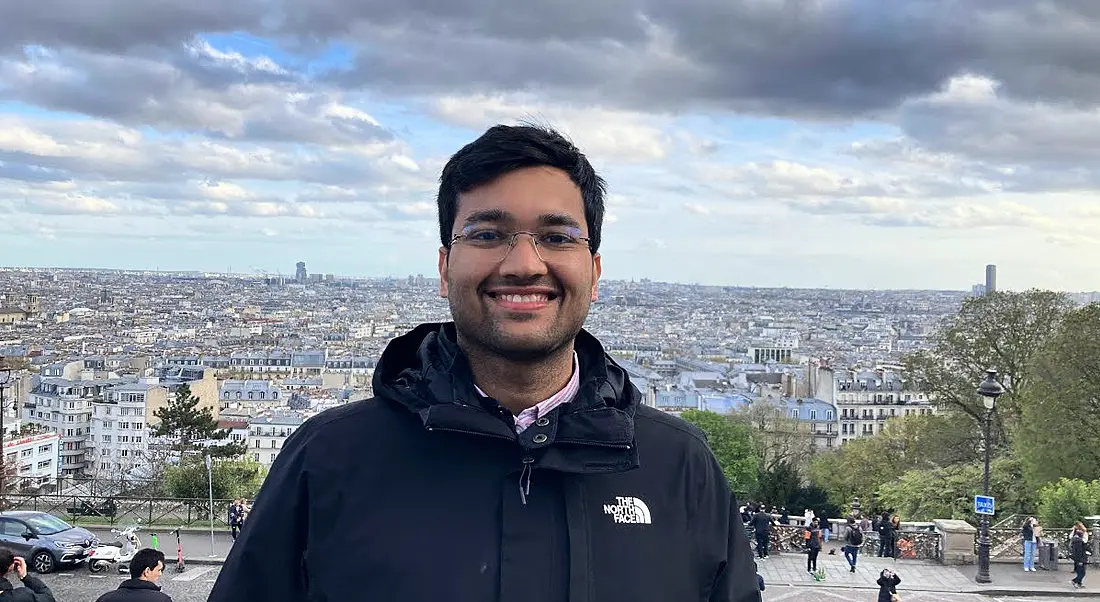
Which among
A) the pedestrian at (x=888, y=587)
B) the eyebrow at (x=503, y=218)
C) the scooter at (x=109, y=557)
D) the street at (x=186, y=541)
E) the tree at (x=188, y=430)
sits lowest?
the tree at (x=188, y=430)

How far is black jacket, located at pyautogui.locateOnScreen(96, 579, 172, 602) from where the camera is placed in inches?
214

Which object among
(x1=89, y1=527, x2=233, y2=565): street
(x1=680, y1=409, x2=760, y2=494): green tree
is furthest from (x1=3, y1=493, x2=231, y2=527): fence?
(x1=680, y1=409, x2=760, y2=494): green tree

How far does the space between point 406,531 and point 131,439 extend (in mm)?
92208

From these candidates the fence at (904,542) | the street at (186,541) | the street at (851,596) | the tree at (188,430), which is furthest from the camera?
the tree at (188,430)

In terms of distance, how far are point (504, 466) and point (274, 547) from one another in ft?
1.76

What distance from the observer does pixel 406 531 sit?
2031 millimetres

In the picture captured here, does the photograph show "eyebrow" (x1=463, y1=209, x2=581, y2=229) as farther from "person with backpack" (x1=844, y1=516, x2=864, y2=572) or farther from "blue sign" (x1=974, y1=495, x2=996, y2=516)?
"person with backpack" (x1=844, y1=516, x2=864, y2=572)

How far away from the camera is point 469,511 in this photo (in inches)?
81.3

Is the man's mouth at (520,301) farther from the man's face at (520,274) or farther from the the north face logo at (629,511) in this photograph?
the the north face logo at (629,511)

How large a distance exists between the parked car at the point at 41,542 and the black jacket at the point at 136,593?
9469mm

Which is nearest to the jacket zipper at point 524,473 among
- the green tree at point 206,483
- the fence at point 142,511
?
the fence at point 142,511

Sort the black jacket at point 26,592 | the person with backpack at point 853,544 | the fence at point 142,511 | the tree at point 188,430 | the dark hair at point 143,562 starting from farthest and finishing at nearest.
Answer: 1. the tree at point 188,430
2. the fence at point 142,511
3. the person with backpack at point 853,544
4. the black jacket at point 26,592
5. the dark hair at point 143,562

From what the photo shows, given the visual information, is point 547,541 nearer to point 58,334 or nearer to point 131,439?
point 131,439

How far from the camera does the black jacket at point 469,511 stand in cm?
201
